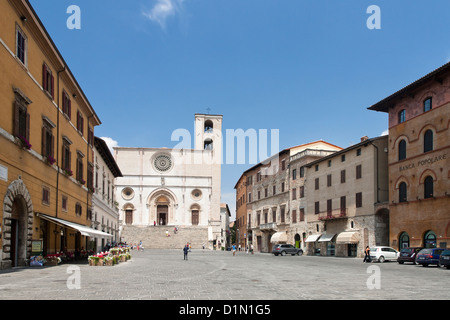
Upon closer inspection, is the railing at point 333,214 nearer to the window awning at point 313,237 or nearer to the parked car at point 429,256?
the window awning at point 313,237

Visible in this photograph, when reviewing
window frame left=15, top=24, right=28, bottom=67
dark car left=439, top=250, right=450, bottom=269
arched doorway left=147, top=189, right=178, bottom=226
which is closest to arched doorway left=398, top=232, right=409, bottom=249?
dark car left=439, top=250, right=450, bottom=269

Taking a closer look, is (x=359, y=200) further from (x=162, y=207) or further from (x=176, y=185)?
(x=162, y=207)

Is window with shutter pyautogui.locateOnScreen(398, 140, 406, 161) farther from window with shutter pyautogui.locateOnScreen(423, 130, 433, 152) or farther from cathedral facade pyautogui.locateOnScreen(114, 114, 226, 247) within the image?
cathedral facade pyautogui.locateOnScreen(114, 114, 226, 247)

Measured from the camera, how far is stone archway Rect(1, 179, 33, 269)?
63.4 ft

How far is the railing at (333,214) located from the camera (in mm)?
46688

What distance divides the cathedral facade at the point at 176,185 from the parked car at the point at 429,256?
180 ft

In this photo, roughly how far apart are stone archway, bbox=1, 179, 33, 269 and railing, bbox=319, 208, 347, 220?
104ft

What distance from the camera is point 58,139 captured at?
26766mm

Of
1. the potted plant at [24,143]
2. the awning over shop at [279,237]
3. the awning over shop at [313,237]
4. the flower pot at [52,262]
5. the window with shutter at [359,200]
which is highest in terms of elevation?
the potted plant at [24,143]

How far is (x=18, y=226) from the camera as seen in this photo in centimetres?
2142

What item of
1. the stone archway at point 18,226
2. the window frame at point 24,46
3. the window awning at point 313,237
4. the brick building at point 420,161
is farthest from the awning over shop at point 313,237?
the window frame at point 24,46

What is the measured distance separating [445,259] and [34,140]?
883 inches

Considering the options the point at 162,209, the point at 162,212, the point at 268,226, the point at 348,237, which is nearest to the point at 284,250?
the point at 348,237

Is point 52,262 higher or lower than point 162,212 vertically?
lower
